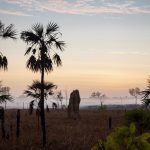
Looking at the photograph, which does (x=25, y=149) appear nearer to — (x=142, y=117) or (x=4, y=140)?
(x=4, y=140)

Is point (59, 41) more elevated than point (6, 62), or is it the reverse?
point (59, 41)

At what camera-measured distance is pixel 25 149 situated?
19.5 metres

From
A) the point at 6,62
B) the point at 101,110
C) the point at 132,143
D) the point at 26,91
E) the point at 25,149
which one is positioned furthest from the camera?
the point at 101,110

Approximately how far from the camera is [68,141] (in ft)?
73.7

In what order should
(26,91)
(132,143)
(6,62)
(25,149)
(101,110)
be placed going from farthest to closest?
1. (101,110)
2. (26,91)
3. (6,62)
4. (25,149)
5. (132,143)

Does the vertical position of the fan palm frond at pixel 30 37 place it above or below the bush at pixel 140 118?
above

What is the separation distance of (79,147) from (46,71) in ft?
20.1

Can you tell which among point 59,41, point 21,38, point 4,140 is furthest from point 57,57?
point 4,140

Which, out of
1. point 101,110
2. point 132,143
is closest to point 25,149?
point 132,143

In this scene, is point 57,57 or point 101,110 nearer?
point 57,57

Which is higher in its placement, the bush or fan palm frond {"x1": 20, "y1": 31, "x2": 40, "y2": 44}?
fan palm frond {"x1": 20, "y1": 31, "x2": 40, "y2": 44}

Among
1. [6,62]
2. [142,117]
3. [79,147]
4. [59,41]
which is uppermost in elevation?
[59,41]

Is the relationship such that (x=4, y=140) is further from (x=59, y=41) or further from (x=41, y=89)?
(x=59, y=41)

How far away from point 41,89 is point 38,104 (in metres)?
1.06
